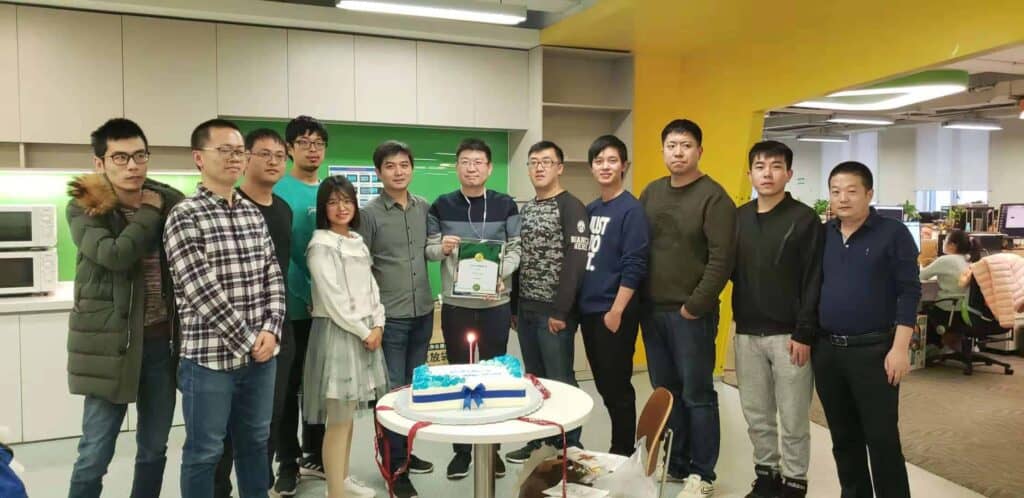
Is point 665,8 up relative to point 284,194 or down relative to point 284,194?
up

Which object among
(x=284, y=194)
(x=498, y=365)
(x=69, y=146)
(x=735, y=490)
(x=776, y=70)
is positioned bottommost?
(x=735, y=490)

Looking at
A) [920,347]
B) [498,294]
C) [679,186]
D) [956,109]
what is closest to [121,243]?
[498,294]

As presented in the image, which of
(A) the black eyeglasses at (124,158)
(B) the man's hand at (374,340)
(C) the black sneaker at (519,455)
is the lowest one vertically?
(C) the black sneaker at (519,455)

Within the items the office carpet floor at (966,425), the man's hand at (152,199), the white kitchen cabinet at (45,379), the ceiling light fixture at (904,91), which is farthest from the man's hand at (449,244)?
the ceiling light fixture at (904,91)

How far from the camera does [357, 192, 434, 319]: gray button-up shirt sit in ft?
10.4

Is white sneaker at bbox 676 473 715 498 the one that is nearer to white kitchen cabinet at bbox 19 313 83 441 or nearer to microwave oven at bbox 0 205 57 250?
white kitchen cabinet at bbox 19 313 83 441

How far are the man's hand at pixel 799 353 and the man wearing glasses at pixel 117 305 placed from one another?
8.38 ft

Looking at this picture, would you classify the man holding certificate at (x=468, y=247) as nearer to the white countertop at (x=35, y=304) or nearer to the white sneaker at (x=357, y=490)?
the white sneaker at (x=357, y=490)

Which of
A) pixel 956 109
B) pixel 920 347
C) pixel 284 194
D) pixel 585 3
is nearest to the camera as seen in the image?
pixel 284 194

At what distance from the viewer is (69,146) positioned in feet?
14.6

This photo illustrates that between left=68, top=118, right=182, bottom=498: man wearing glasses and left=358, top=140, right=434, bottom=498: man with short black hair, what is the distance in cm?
93

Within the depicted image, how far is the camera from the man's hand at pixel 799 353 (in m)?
2.93

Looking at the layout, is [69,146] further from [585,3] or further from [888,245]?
[888,245]

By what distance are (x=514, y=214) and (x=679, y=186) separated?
836 millimetres
